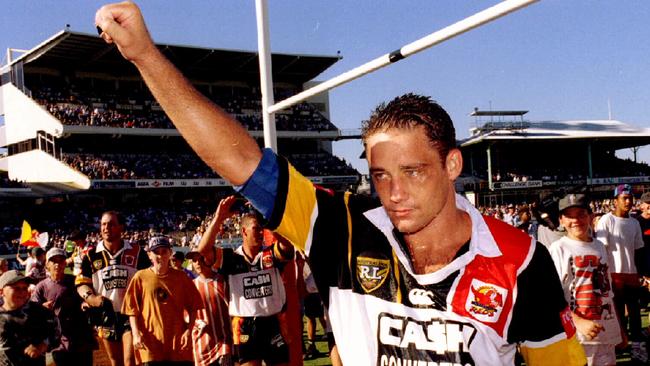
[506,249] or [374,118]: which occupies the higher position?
[374,118]

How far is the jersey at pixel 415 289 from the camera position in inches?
71.0

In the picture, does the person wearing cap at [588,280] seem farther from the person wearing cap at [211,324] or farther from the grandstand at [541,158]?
the grandstand at [541,158]

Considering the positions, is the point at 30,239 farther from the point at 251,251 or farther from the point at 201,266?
the point at 251,251

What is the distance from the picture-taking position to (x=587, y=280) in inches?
206

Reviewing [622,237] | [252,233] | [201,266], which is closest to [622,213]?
[622,237]

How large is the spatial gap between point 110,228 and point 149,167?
35.3 meters

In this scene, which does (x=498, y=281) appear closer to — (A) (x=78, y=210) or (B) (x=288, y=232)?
(B) (x=288, y=232)

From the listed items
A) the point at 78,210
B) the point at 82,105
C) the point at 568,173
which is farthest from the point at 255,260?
the point at 568,173

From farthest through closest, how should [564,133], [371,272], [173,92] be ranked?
[564,133], [371,272], [173,92]

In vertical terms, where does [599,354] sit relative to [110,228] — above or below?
below

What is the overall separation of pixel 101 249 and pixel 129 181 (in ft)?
108

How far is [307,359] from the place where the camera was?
28.4 feet

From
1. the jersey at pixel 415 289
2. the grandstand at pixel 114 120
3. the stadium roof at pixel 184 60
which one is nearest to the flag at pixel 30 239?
the jersey at pixel 415 289

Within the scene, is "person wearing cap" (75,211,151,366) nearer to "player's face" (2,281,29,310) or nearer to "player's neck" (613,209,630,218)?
"player's face" (2,281,29,310)
